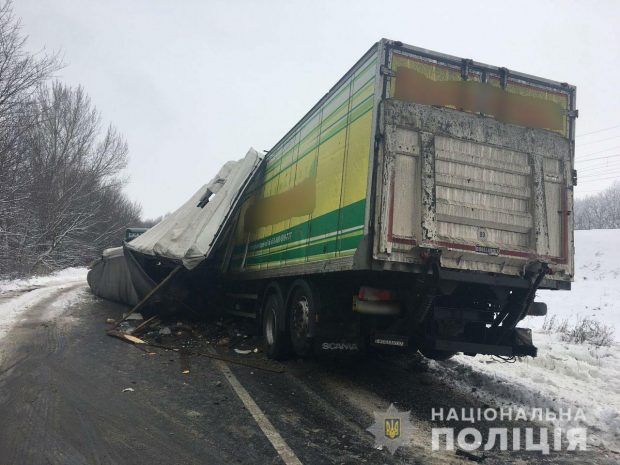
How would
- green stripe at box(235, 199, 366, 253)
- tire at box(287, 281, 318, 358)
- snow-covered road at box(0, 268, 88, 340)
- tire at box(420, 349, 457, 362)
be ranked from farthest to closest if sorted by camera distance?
snow-covered road at box(0, 268, 88, 340) < tire at box(420, 349, 457, 362) < tire at box(287, 281, 318, 358) < green stripe at box(235, 199, 366, 253)

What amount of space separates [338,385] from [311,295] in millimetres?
1201

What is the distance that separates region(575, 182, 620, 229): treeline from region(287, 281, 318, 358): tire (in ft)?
190

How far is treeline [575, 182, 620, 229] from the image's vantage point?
5650 cm

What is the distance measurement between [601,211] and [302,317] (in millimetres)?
66592

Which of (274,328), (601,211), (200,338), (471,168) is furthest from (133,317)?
(601,211)

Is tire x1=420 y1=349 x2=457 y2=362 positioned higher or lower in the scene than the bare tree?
lower

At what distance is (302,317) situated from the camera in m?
6.24

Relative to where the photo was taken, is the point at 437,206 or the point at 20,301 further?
the point at 20,301

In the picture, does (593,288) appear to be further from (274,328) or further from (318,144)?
(318,144)

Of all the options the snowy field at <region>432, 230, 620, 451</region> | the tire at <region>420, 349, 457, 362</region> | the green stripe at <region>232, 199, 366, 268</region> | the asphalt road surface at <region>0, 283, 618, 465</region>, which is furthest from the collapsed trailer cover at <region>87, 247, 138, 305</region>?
the snowy field at <region>432, 230, 620, 451</region>

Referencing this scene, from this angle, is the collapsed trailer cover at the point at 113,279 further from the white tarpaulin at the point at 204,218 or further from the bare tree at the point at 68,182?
the bare tree at the point at 68,182

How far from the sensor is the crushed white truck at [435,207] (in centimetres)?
480

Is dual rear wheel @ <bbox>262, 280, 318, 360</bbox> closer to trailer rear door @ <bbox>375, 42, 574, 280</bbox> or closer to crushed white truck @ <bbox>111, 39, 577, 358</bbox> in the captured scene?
crushed white truck @ <bbox>111, 39, 577, 358</bbox>

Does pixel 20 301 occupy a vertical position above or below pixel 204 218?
below
